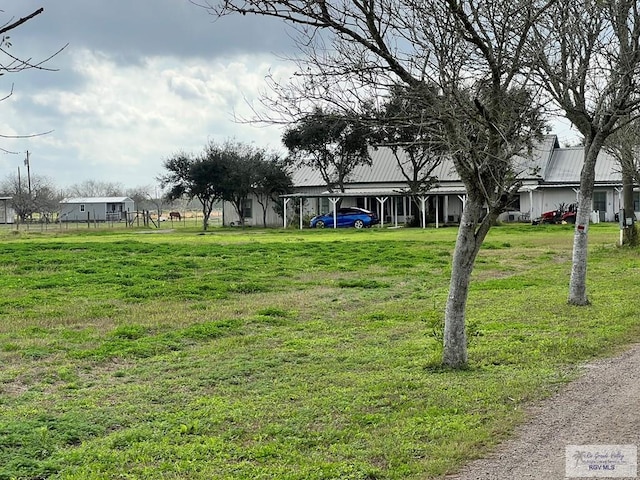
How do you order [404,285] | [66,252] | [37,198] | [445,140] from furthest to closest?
[37,198] < [66,252] < [404,285] < [445,140]

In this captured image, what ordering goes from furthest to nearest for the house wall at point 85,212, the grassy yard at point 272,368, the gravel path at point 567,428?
1. the house wall at point 85,212
2. the grassy yard at point 272,368
3. the gravel path at point 567,428

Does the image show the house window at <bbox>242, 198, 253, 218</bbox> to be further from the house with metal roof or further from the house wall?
the house wall

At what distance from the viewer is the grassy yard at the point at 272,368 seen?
5.15 meters

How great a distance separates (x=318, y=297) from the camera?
1484 cm

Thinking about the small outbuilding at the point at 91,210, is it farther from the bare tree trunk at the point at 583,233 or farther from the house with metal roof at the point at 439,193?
the bare tree trunk at the point at 583,233

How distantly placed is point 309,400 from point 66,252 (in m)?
18.3

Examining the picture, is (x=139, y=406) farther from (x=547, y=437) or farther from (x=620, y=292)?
(x=620, y=292)

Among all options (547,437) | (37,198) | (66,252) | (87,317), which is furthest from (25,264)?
(37,198)

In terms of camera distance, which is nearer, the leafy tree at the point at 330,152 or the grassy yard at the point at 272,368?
the grassy yard at the point at 272,368

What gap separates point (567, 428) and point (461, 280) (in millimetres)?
2399

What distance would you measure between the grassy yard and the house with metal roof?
109ft

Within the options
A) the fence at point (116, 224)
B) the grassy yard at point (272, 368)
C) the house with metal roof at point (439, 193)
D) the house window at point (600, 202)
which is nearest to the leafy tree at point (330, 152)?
the house with metal roof at point (439, 193)

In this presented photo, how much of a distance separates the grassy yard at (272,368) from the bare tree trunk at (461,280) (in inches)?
8.7

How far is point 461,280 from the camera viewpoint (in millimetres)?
7629
